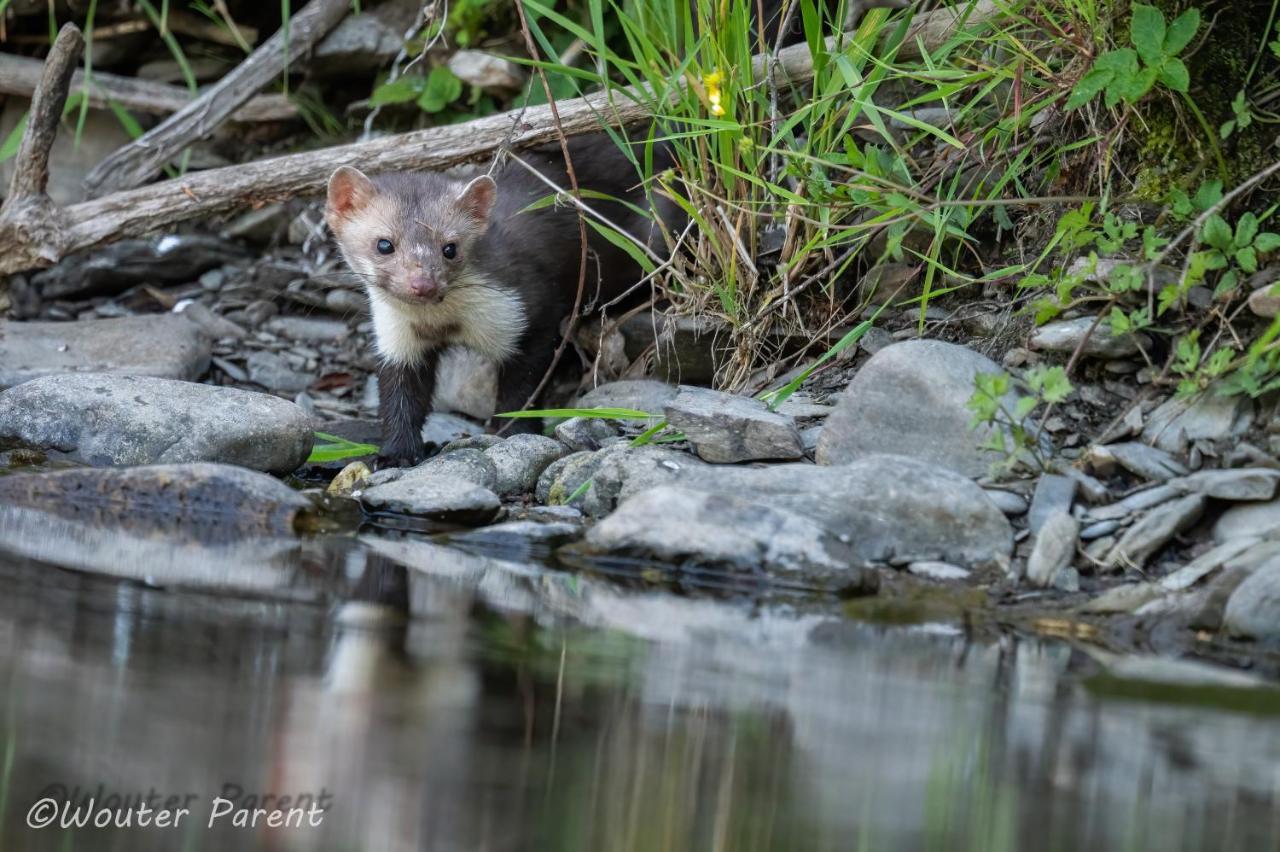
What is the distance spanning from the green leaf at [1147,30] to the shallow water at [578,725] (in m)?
1.80

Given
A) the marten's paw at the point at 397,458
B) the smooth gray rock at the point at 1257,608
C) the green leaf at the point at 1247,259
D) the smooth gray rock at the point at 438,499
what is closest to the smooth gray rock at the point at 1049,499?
the smooth gray rock at the point at 1257,608

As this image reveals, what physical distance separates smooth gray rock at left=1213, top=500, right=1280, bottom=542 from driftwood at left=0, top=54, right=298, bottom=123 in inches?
208

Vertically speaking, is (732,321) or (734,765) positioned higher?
(732,321)

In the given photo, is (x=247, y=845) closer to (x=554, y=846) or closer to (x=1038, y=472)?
Result: (x=554, y=846)

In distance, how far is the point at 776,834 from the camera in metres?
2.20

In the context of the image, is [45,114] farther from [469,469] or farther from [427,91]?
[469,469]

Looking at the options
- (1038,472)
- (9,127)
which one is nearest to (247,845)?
Result: (1038,472)

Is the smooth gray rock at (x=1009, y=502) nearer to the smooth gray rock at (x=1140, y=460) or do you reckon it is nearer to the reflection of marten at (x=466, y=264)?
the smooth gray rock at (x=1140, y=460)

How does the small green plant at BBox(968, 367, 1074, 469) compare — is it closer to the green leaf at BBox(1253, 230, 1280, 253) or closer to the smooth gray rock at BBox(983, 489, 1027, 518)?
the smooth gray rock at BBox(983, 489, 1027, 518)

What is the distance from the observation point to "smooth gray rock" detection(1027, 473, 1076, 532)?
13.2 ft

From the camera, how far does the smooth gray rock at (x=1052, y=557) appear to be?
3828 millimetres

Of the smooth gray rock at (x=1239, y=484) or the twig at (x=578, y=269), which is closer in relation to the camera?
the smooth gray rock at (x=1239, y=484)

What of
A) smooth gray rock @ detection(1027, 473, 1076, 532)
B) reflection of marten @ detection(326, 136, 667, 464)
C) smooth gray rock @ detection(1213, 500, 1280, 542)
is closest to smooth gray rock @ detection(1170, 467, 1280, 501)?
smooth gray rock @ detection(1213, 500, 1280, 542)

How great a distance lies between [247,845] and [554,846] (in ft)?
1.39
